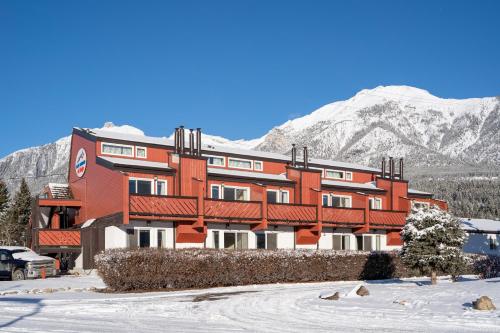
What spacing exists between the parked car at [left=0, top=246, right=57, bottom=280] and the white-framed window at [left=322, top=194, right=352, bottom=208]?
18.7 meters

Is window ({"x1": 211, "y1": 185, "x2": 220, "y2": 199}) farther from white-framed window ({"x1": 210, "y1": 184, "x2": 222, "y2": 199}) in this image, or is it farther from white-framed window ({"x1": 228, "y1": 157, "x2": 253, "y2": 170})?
white-framed window ({"x1": 228, "y1": 157, "x2": 253, "y2": 170})

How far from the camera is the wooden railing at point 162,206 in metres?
33.9

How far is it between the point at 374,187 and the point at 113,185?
21066 millimetres

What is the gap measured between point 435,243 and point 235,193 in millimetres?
14272

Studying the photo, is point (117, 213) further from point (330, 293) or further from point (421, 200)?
point (421, 200)

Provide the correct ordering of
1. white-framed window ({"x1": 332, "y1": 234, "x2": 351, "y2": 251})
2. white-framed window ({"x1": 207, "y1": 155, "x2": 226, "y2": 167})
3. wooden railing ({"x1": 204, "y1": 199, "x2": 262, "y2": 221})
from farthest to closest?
1. white-framed window ({"x1": 332, "y1": 234, "x2": 351, "y2": 251})
2. white-framed window ({"x1": 207, "y1": 155, "x2": 226, "y2": 167})
3. wooden railing ({"x1": 204, "y1": 199, "x2": 262, "y2": 221})

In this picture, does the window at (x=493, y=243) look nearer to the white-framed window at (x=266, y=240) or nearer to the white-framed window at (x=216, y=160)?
the white-framed window at (x=266, y=240)

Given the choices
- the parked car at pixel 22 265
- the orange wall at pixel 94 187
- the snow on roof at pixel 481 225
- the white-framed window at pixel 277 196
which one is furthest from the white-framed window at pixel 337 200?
the parked car at pixel 22 265

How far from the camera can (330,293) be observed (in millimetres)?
22234

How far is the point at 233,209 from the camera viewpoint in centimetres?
3741

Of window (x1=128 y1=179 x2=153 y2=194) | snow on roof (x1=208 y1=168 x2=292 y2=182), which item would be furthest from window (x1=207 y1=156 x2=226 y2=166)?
window (x1=128 y1=179 x2=153 y2=194)

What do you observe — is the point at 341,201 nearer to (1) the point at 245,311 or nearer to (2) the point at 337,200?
(2) the point at 337,200

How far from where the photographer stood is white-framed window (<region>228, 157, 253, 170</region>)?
43.2 meters

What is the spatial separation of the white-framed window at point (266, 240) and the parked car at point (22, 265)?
1190cm
